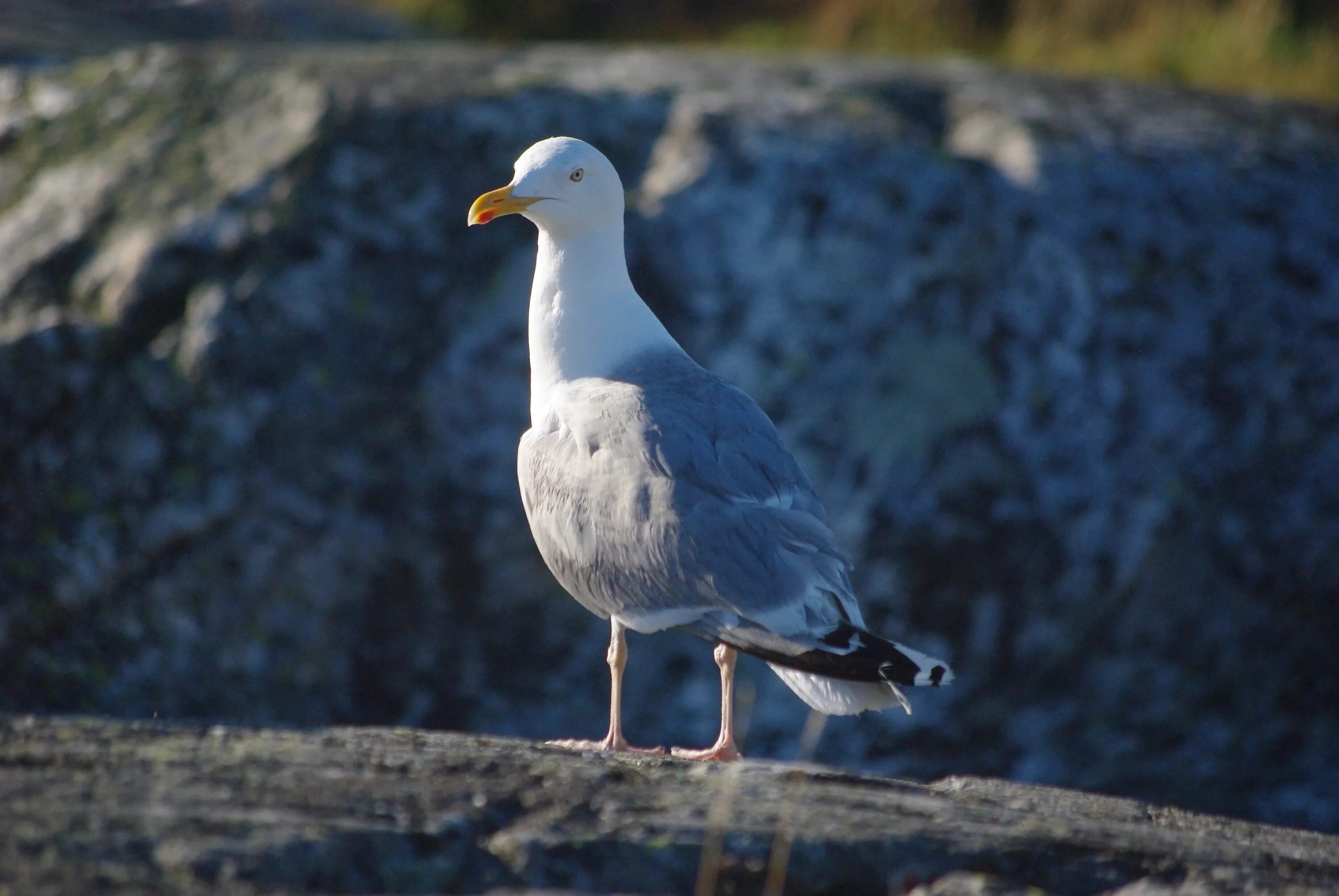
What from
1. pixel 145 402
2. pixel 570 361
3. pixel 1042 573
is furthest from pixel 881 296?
pixel 145 402

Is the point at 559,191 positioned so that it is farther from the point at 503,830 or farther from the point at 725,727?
the point at 503,830

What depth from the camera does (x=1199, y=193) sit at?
16.7ft

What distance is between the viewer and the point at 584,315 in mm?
3748

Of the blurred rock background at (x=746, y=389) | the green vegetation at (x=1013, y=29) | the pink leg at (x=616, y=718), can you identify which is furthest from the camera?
the green vegetation at (x=1013, y=29)

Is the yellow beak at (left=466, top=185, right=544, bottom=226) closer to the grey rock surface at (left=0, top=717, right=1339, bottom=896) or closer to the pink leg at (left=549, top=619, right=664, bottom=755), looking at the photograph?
the pink leg at (left=549, top=619, right=664, bottom=755)

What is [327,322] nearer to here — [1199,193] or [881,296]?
[881,296]

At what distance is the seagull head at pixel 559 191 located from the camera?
369 centimetres

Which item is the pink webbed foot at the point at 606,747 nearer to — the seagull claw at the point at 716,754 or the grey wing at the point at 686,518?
the seagull claw at the point at 716,754

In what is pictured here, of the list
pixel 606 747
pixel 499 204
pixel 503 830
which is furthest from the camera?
pixel 499 204

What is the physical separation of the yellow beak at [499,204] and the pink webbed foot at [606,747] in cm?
135

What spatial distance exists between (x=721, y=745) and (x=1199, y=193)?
306cm

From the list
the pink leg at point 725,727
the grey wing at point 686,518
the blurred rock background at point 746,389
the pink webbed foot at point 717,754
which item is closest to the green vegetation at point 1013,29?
the blurred rock background at point 746,389

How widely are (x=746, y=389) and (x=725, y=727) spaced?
5.47ft

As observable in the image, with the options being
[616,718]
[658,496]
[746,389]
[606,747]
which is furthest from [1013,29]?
[606,747]
